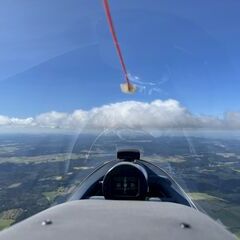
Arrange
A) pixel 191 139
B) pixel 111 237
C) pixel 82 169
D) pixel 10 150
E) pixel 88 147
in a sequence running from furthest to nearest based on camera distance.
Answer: pixel 10 150 → pixel 191 139 → pixel 88 147 → pixel 82 169 → pixel 111 237

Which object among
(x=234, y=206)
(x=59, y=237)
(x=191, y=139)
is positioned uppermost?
(x=191, y=139)

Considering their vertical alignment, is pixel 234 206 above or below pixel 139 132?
below

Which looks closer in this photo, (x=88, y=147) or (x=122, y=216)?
(x=122, y=216)

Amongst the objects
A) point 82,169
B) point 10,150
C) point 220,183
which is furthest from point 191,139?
point 10,150

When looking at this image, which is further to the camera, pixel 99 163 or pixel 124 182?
pixel 99 163

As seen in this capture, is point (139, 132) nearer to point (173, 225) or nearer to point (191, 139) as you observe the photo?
point (191, 139)

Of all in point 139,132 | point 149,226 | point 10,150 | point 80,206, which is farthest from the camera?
point 10,150

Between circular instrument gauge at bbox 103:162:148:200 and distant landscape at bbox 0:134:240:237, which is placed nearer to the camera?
circular instrument gauge at bbox 103:162:148:200

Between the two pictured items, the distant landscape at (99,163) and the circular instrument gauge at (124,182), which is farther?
the distant landscape at (99,163)
